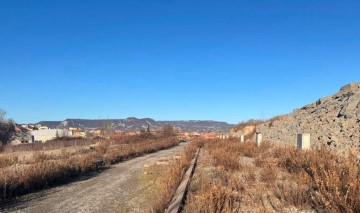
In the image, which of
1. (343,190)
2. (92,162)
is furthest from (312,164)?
(92,162)

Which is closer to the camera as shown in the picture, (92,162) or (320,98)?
(92,162)

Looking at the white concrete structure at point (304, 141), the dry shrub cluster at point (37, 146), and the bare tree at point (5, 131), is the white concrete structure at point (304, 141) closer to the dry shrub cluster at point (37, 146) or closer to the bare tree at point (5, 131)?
the dry shrub cluster at point (37, 146)

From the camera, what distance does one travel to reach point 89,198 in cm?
1056

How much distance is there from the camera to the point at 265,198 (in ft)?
26.7

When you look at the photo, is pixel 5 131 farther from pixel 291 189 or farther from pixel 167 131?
pixel 291 189

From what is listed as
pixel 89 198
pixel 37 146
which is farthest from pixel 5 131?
pixel 89 198

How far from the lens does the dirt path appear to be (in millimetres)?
9250

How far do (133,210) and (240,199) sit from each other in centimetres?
239

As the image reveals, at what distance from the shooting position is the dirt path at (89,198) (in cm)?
925

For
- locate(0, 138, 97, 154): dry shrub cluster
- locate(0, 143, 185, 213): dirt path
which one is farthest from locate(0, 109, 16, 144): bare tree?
locate(0, 143, 185, 213): dirt path

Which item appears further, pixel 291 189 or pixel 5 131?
pixel 5 131

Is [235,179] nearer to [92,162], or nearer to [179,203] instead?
[179,203]

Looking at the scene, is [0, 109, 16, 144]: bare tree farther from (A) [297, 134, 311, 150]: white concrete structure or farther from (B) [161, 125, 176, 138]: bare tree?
(A) [297, 134, 311, 150]: white concrete structure

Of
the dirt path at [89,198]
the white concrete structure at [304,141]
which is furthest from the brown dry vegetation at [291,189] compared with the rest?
the dirt path at [89,198]
